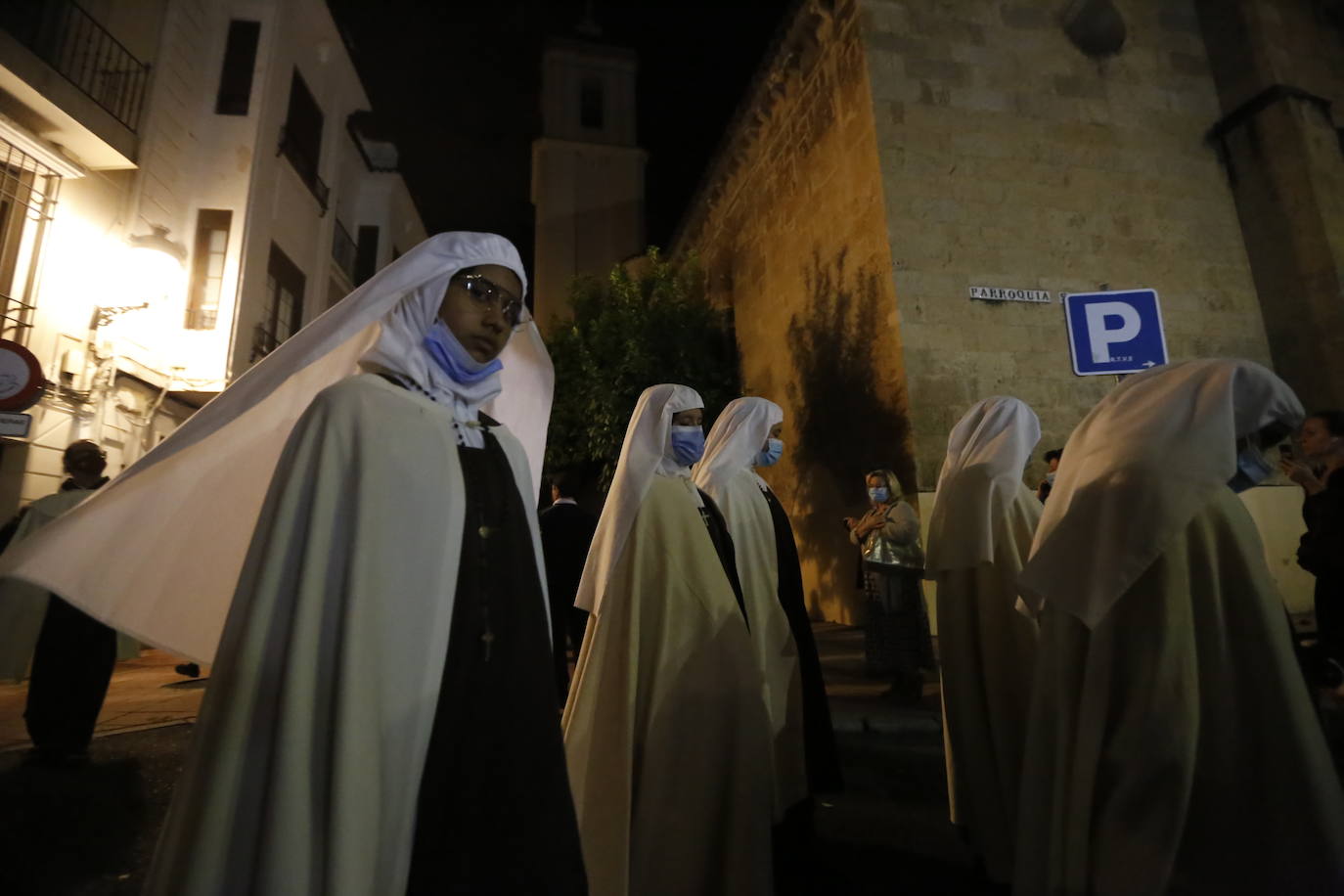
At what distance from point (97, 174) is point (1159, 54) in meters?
14.3

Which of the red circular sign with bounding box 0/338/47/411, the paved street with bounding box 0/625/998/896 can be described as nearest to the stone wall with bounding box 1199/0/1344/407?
the paved street with bounding box 0/625/998/896

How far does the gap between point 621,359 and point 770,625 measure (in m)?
8.41

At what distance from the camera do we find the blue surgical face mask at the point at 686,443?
11.5 ft

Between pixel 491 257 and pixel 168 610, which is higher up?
pixel 491 257

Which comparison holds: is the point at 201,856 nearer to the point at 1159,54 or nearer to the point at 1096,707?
the point at 1096,707

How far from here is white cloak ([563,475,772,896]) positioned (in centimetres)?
260

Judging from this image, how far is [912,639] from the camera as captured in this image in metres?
5.19

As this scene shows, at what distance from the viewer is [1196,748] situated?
5.99ft

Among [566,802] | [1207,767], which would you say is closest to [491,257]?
[566,802]

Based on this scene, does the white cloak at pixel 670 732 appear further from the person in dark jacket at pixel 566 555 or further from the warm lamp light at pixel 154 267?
the warm lamp light at pixel 154 267

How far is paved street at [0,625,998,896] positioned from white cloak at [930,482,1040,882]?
30cm

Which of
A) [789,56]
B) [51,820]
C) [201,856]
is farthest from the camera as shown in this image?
[789,56]

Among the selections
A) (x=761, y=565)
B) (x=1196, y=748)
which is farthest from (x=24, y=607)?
(x=1196, y=748)

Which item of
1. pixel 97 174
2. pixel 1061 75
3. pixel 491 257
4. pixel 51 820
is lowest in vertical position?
pixel 51 820
